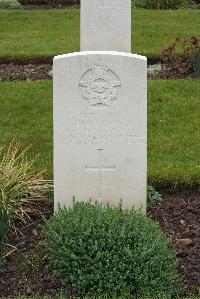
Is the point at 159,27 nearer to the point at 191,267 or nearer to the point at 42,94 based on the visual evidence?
the point at 42,94

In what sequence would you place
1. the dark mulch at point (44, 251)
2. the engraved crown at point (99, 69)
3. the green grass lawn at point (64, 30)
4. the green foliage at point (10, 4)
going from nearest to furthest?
the dark mulch at point (44, 251) < the engraved crown at point (99, 69) < the green grass lawn at point (64, 30) < the green foliage at point (10, 4)

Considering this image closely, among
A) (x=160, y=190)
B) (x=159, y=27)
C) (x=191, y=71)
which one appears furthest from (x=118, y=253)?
(x=159, y=27)

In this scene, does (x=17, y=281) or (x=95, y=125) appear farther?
(x=95, y=125)

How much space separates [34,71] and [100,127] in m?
6.03

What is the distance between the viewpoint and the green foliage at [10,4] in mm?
18266

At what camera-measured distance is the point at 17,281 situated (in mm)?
5879

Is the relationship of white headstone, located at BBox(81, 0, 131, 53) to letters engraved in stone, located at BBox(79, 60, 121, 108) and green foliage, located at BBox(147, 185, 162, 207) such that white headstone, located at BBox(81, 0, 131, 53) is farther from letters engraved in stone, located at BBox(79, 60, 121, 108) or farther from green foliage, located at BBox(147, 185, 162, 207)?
green foliage, located at BBox(147, 185, 162, 207)

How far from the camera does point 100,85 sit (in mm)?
6188

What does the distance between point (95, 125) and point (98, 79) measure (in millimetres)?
372

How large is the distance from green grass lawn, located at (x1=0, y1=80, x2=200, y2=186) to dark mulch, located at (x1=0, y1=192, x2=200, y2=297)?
0.40 m

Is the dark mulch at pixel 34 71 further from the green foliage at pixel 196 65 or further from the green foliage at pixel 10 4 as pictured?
the green foliage at pixel 10 4

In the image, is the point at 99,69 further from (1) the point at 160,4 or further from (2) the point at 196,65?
(1) the point at 160,4

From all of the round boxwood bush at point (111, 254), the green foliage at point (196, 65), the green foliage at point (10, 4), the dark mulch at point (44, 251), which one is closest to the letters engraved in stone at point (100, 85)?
the round boxwood bush at point (111, 254)

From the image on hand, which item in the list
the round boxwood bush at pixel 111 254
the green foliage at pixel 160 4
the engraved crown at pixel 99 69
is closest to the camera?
the round boxwood bush at pixel 111 254
